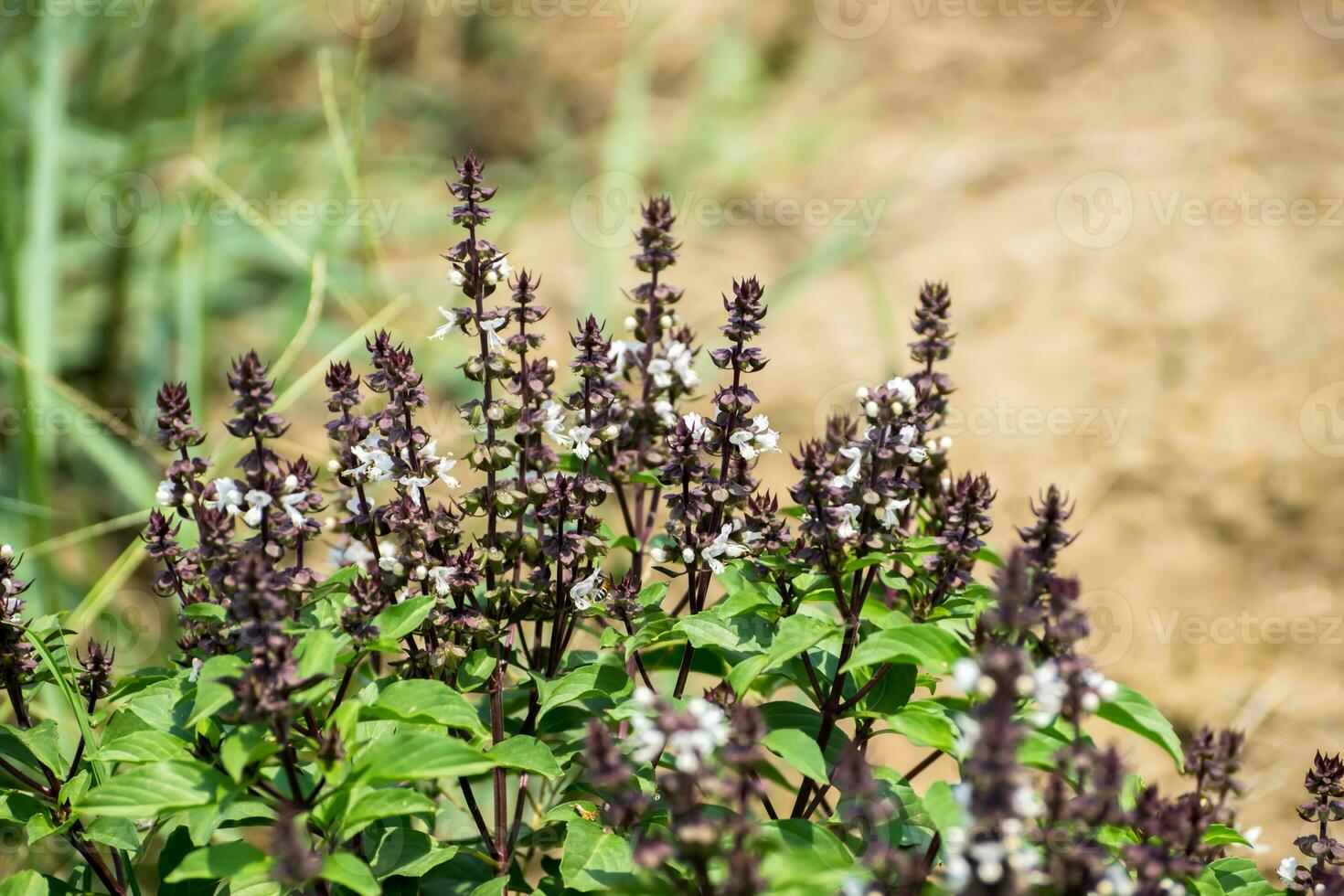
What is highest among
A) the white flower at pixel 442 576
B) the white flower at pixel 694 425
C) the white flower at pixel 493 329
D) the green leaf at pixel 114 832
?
the white flower at pixel 493 329

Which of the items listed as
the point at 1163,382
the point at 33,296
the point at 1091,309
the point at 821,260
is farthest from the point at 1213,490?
the point at 33,296

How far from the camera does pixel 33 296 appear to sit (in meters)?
4.60

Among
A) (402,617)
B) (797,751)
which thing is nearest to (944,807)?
(797,751)

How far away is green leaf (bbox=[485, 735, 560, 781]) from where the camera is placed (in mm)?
1889

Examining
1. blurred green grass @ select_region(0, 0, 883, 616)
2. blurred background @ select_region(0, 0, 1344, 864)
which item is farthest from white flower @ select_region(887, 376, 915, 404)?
blurred background @ select_region(0, 0, 1344, 864)

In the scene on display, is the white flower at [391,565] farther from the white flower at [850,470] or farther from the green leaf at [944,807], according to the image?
the green leaf at [944,807]

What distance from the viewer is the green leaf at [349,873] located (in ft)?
5.19

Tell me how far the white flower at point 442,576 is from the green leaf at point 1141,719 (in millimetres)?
1114

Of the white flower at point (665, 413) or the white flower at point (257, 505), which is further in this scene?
the white flower at point (665, 413)

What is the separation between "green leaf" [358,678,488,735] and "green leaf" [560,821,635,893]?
0.24 metres

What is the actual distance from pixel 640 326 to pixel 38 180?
3800 mm

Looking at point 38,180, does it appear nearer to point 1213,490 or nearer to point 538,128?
point 538,128

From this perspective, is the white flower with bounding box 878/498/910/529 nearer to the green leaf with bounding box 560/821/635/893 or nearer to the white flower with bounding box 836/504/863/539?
the white flower with bounding box 836/504/863/539

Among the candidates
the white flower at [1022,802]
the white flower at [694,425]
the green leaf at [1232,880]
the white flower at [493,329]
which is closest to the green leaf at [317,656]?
the white flower at [493,329]
